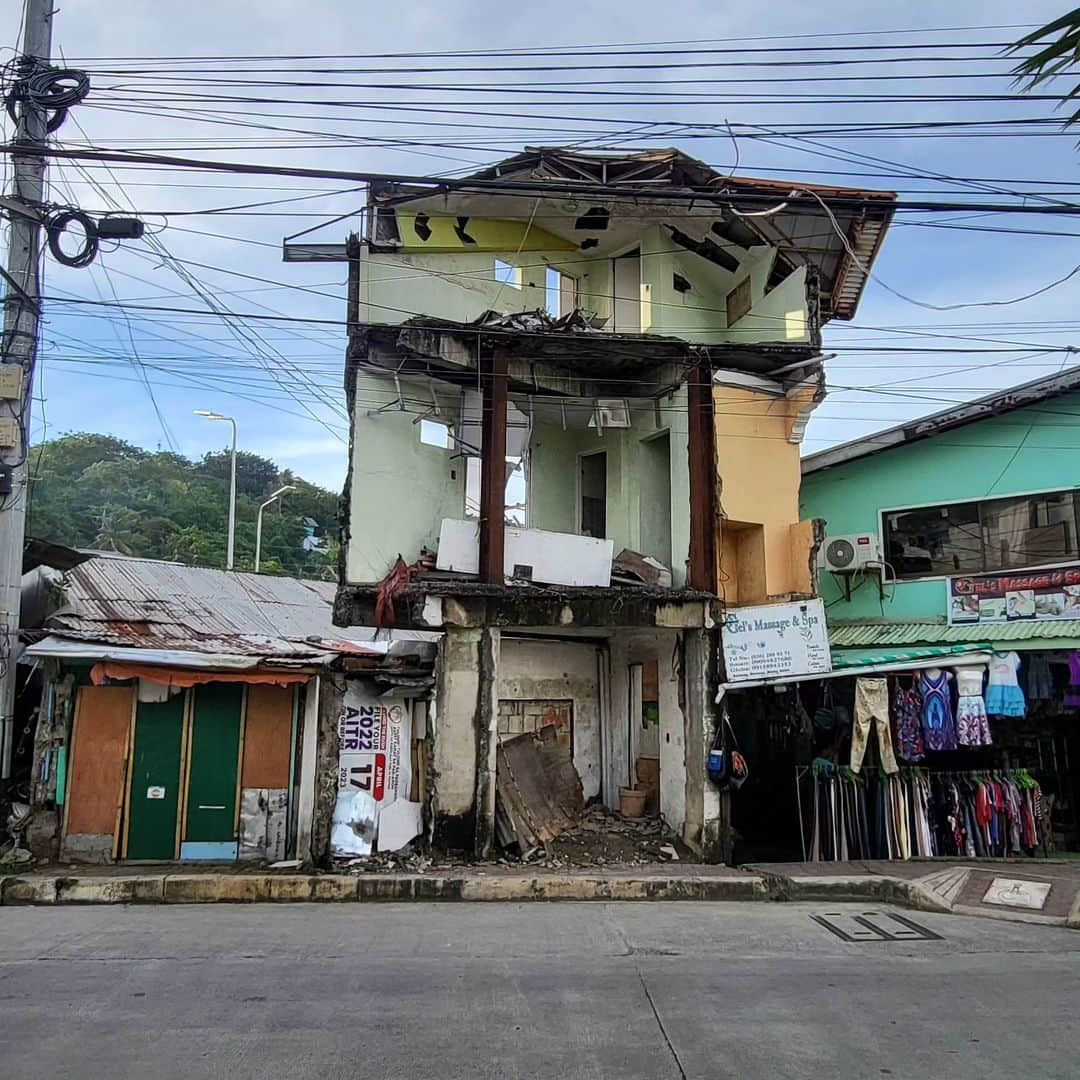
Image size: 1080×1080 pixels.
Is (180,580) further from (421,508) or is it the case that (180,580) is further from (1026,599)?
(1026,599)

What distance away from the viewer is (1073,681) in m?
11.8

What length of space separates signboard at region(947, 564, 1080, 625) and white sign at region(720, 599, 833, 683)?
11.3 ft

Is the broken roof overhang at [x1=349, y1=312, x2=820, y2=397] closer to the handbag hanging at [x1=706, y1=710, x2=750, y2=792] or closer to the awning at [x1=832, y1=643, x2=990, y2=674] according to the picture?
the awning at [x1=832, y1=643, x2=990, y2=674]

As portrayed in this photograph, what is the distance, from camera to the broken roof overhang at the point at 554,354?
1280 cm

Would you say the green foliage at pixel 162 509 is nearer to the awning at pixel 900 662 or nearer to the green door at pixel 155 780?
the green door at pixel 155 780

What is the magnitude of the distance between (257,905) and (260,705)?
3331 mm

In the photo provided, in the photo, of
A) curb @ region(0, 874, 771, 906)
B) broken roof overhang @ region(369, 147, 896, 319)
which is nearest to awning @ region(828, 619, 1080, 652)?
curb @ region(0, 874, 771, 906)

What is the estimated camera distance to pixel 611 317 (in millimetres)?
15391

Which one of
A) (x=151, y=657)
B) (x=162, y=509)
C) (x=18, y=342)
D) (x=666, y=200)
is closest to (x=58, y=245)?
(x=18, y=342)

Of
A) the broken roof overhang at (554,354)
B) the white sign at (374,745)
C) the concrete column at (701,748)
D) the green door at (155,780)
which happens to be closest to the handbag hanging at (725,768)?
the concrete column at (701,748)

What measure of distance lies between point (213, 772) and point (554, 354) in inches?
314

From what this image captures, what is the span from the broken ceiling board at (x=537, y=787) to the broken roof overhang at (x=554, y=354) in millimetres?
5792

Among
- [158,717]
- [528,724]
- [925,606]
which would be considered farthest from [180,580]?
[925,606]

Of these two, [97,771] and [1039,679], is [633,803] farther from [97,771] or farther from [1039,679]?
[97,771]
